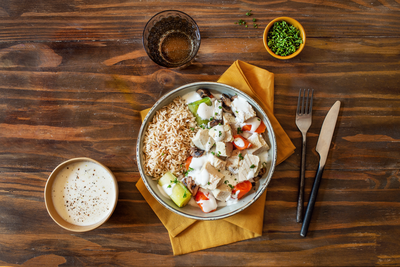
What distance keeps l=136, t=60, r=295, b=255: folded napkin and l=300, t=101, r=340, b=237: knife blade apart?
25cm

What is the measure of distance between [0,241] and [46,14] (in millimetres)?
1874

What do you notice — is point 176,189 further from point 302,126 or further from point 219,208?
point 302,126

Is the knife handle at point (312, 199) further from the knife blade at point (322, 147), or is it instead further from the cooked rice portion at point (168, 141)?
the cooked rice portion at point (168, 141)

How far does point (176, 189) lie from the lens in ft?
5.48

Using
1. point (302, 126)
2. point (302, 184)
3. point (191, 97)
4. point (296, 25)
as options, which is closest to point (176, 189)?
point (191, 97)

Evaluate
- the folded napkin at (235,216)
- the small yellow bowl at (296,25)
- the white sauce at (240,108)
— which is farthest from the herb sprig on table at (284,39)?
the white sauce at (240,108)

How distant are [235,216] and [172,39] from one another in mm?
1428

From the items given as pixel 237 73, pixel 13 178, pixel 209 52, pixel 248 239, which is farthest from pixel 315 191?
pixel 13 178

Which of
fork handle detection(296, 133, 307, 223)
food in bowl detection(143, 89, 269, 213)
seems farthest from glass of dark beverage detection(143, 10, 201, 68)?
fork handle detection(296, 133, 307, 223)

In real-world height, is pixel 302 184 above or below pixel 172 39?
below

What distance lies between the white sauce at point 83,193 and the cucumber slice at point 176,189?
15.9 inches

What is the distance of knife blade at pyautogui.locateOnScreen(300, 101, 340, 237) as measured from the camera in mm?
1845

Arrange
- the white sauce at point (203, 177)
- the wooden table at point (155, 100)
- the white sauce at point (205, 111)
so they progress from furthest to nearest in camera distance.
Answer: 1. the wooden table at point (155, 100)
2. the white sauce at point (205, 111)
3. the white sauce at point (203, 177)

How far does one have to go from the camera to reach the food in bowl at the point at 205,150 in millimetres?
1628
